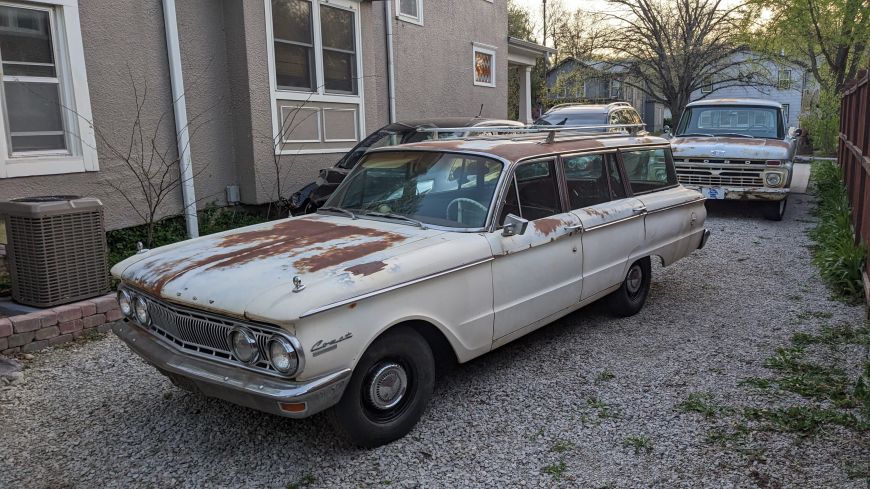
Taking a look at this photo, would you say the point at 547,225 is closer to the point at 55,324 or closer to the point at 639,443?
the point at 639,443

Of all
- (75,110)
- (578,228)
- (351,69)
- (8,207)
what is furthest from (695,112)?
(8,207)

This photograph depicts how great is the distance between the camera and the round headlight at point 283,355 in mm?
3025

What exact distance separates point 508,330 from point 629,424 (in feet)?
2.99

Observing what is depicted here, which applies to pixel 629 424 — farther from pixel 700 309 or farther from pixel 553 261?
pixel 700 309

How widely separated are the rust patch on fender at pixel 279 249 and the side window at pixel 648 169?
258 cm

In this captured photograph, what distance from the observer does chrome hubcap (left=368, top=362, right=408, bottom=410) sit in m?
3.45

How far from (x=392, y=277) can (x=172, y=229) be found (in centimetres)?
559

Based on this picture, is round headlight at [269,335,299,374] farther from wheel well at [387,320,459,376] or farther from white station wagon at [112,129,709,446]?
wheel well at [387,320,459,376]

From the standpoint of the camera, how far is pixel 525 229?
4.09 m

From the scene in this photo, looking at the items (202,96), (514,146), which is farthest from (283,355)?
(202,96)

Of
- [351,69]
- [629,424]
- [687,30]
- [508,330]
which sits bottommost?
[629,424]

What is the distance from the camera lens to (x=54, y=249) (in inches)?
209

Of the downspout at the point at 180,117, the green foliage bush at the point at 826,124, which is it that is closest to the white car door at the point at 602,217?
the downspout at the point at 180,117

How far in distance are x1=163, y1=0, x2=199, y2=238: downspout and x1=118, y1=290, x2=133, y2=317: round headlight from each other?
4390 millimetres
